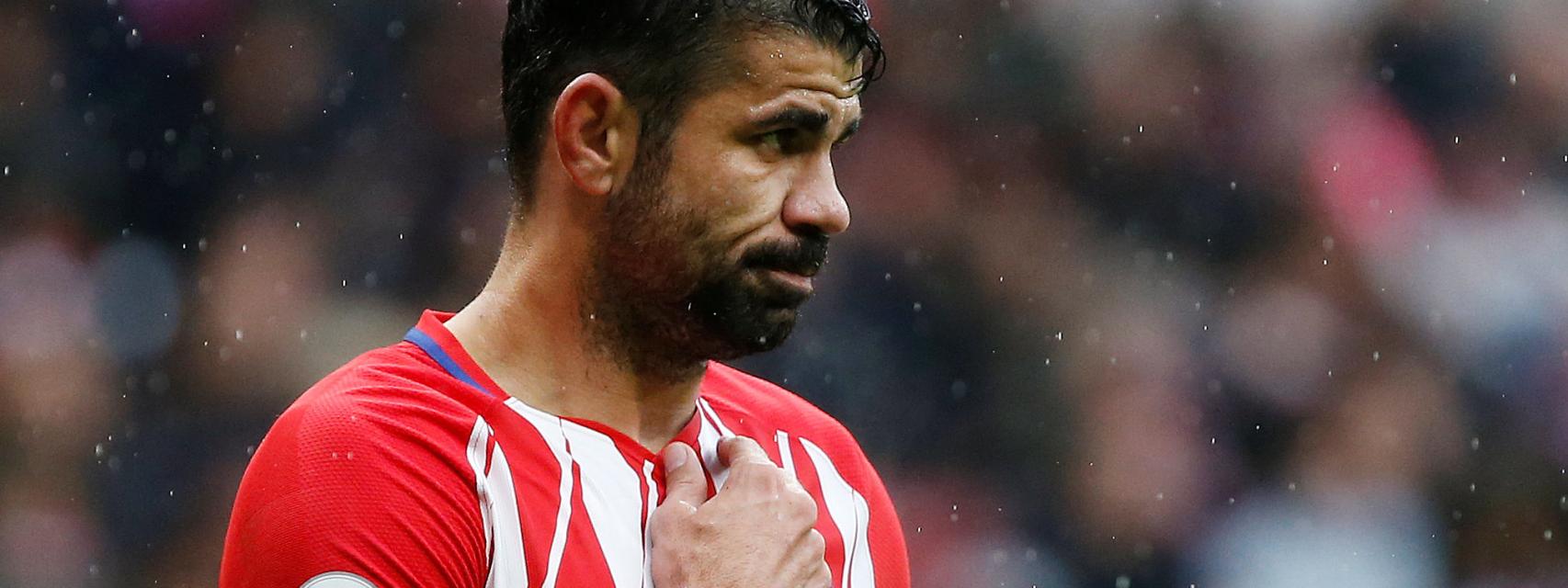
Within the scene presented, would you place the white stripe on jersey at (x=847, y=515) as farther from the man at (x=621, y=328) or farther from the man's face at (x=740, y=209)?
the man's face at (x=740, y=209)

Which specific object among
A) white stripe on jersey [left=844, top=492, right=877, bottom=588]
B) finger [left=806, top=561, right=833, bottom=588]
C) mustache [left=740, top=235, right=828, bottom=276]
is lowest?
white stripe on jersey [left=844, top=492, right=877, bottom=588]

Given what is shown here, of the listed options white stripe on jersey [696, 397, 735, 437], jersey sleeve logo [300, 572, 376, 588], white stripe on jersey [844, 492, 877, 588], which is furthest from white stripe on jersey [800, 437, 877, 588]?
jersey sleeve logo [300, 572, 376, 588]

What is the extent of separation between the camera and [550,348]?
6.31 feet

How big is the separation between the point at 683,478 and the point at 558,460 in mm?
150

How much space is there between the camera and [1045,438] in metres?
4.88

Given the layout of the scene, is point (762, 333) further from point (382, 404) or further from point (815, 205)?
point (382, 404)

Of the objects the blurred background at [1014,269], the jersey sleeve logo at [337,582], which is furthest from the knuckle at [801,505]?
the blurred background at [1014,269]

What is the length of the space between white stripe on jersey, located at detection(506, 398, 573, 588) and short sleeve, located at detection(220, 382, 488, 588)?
0.23 feet

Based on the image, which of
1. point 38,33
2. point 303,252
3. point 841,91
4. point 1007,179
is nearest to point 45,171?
point 38,33

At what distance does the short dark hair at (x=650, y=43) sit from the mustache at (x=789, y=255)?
15 centimetres

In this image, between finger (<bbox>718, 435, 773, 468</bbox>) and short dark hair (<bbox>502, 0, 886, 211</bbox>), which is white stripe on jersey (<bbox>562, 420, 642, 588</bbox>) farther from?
short dark hair (<bbox>502, 0, 886, 211</bbox>)

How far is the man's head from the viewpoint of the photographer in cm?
186

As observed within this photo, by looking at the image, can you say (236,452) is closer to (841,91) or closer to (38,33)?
(38,33)

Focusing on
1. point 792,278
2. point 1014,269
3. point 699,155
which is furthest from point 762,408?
point 1014,269
